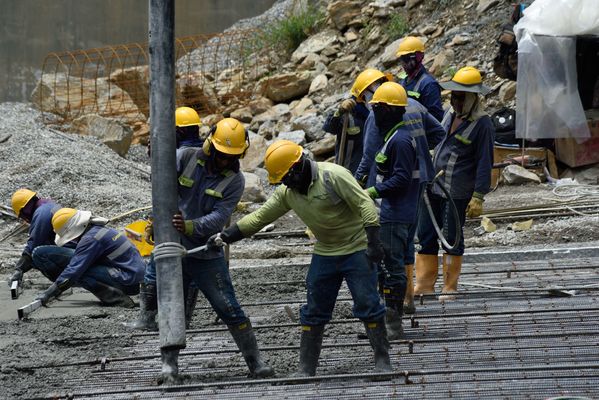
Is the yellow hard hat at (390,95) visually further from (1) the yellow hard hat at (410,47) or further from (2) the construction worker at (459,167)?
(1) the yellow hard hat at (410,47)

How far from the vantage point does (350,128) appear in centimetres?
938

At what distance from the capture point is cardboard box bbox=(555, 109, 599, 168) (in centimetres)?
Answer: 1451

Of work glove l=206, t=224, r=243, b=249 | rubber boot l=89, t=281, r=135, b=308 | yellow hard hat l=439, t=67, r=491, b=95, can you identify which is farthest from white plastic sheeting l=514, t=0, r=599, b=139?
work glove l=206, t=224, r=243, b=249

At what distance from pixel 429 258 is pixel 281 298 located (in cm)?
150

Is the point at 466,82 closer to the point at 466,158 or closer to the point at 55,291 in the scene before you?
the point at 466,158

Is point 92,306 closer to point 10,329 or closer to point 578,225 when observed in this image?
point 10,329

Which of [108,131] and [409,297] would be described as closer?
[409,297]

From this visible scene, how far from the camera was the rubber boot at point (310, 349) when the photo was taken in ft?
21.9

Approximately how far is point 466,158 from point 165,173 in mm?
2938

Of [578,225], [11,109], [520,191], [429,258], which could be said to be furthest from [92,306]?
[11,109]

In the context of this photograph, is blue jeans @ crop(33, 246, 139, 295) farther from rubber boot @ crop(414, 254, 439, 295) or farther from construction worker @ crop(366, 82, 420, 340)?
construction worker @ crop(366, 82, 420, 340)

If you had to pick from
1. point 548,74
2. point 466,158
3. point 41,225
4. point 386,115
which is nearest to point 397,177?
point 386,115

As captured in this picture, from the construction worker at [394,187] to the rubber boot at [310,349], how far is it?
0.94 m

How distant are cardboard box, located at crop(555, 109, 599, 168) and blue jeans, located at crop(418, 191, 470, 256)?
623 centimetres
